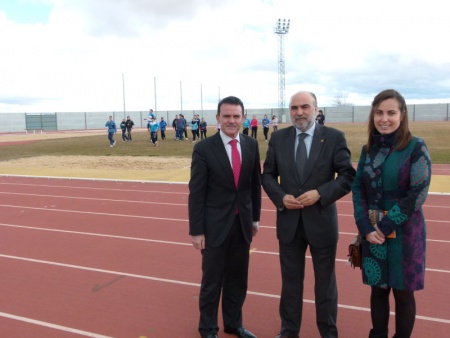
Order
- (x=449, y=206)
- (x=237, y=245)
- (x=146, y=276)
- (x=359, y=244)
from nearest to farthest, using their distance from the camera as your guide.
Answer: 1. (x=359, y=244)
2. (x=237, y=245)
3. (x=146, y=276)
4. (x=449, y=206)

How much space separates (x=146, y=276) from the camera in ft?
15.7

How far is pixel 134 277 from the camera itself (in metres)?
4.77

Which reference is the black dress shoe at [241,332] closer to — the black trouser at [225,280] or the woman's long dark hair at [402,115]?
the black trouser at [225,280]

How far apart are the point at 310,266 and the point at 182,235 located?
215 cm

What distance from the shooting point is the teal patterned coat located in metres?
2.74

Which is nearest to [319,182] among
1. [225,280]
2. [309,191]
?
[309,191]

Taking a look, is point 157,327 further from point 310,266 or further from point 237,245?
point 310,266

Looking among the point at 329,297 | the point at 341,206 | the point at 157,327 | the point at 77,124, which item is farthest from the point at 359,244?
the point at 77,124

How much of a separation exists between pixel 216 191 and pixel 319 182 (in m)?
0.76

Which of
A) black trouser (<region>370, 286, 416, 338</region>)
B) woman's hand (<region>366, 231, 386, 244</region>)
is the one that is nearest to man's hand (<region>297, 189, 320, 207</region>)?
woman's hand (<region>366, 231, 386, 244</region>)

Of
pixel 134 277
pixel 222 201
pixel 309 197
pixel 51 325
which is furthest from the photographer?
pixel 134 277

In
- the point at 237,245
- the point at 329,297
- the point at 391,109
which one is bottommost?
the point at 329,297

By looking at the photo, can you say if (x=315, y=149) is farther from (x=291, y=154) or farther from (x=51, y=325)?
(x=51, y=325)

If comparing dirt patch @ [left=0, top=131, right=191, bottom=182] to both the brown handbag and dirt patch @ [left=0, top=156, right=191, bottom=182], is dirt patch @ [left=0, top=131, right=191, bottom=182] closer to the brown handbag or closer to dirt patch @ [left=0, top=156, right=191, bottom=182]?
dirt patch @ [left=0, top=156, right=191, bottom=182]
